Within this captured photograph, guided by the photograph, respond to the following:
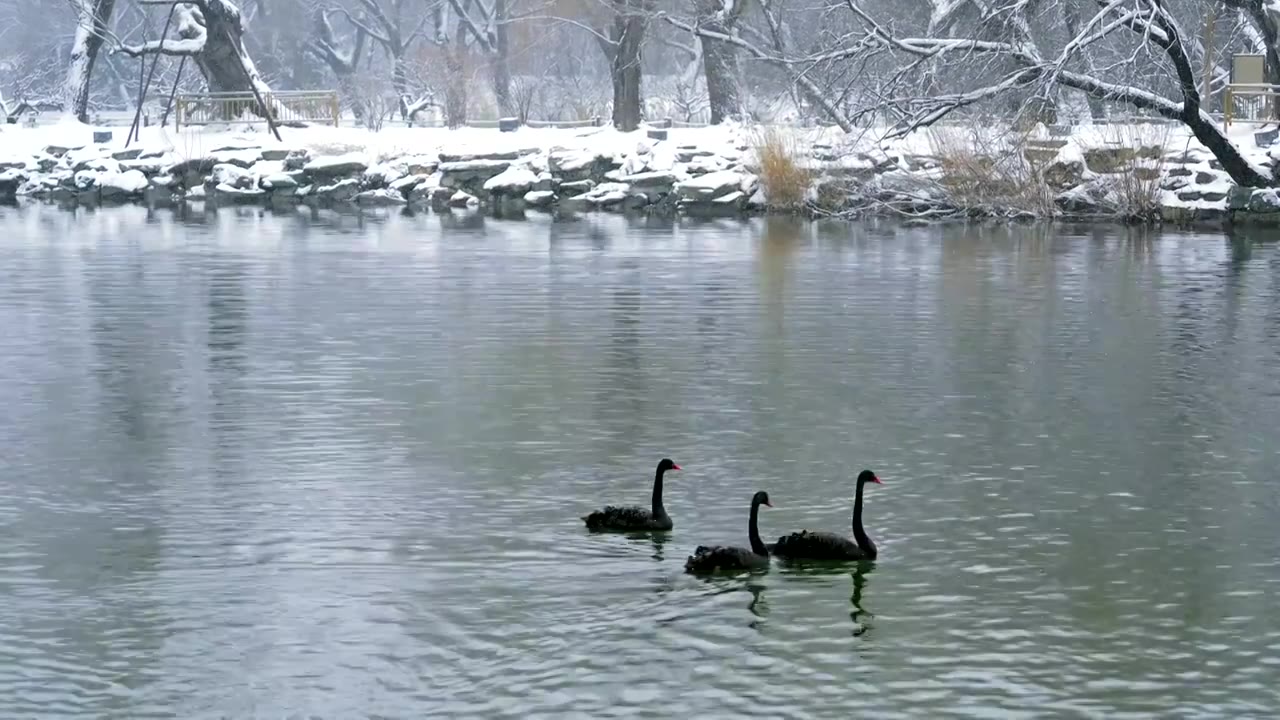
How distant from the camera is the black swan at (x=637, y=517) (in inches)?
449

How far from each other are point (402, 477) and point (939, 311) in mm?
10513

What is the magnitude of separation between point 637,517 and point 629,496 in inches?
46.8

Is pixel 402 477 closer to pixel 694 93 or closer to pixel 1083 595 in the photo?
pixel 1083 595

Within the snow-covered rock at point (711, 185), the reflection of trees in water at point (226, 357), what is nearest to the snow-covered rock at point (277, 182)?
the snow-covered rock at point (711, 185)

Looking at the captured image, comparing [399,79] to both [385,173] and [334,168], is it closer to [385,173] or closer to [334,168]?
[334,168]

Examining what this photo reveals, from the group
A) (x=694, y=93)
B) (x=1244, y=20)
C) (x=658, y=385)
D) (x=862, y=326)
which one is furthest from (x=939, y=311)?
(x=694, y=93)

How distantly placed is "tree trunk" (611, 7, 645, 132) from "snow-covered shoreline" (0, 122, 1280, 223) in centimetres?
305

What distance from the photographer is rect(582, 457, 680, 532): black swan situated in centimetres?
1141

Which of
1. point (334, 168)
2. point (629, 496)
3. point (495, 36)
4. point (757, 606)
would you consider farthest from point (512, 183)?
point (757, 606)

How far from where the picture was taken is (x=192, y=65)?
76.3 meters

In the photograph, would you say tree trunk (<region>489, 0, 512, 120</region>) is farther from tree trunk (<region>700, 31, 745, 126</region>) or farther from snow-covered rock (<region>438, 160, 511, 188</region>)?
snow-covered rock (<region>438, 160, 511, 188</region>)

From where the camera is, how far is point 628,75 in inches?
1992

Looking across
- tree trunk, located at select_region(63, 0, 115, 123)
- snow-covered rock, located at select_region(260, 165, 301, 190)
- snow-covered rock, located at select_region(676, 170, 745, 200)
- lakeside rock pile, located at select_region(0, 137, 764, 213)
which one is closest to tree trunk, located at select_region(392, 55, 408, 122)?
tree trunk, located at select_region(63, 0, 115, 123)

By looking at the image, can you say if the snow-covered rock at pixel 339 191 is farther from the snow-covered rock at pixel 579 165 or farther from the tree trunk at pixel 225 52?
the tree trunk at pixel 225 52
